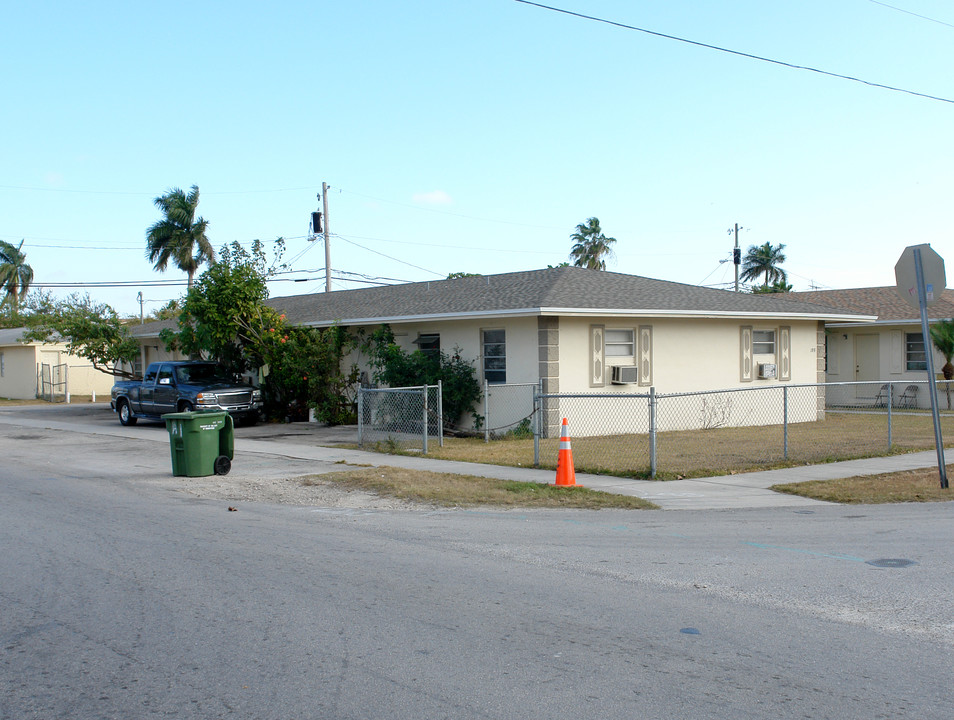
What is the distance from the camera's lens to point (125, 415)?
79.7 ft

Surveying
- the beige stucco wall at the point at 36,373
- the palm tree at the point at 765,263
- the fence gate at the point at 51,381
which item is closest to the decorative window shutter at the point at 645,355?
the fence gate at the point at 51,381

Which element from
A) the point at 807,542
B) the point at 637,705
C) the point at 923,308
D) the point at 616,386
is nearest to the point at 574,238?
the point at 616,386

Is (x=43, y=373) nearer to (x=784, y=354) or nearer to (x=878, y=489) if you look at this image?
(x=784, y=354)

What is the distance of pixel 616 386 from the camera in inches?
766

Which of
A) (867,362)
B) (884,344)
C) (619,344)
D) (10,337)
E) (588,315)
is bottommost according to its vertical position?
(867,362)

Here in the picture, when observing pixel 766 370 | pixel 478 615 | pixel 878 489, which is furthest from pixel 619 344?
pixel 478 615

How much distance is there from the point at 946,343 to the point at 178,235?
4042 centimetres

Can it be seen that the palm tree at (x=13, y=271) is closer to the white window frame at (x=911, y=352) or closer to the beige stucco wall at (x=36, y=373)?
the beige stucco wall at (x=36, y=373)

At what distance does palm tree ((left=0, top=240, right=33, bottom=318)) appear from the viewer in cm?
6575

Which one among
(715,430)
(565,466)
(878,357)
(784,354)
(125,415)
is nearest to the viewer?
(565,466)

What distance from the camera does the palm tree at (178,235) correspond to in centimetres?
4959

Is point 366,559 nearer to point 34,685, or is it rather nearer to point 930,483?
point 34,685

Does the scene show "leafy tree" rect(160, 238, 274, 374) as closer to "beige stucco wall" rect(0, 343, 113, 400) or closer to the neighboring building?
the neighboring building

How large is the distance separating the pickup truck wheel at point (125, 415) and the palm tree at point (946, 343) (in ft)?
79.3
